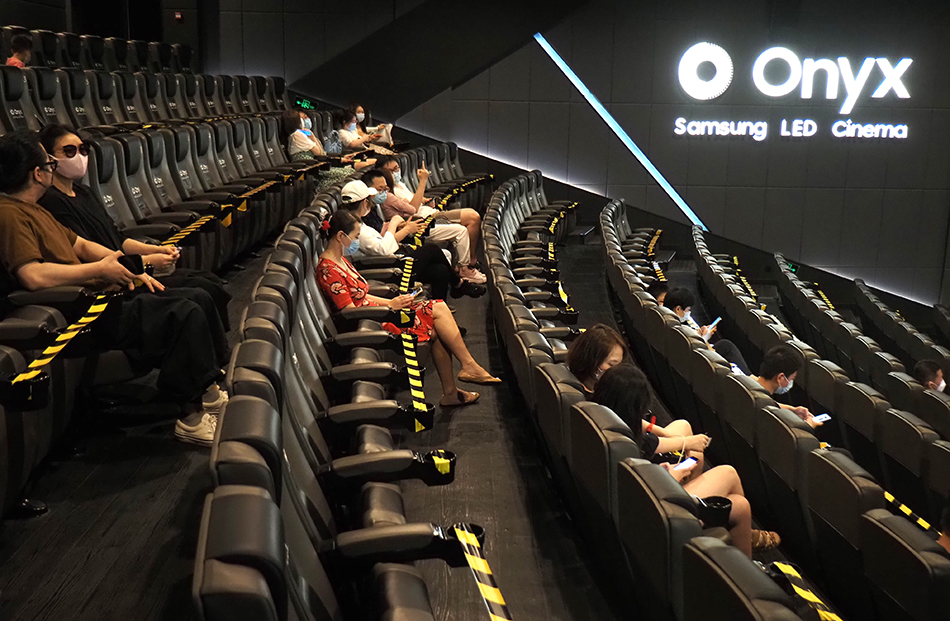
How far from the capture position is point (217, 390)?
52.6 inches

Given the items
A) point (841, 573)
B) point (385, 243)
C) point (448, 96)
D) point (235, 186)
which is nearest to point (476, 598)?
point (841, 573)

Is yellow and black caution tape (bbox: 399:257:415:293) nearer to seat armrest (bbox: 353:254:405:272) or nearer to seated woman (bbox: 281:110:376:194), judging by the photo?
seat armrest (bbox: 353:254:405:272)

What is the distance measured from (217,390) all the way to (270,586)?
0.90m

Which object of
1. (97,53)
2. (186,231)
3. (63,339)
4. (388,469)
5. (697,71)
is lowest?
(388,469)

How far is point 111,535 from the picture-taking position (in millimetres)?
1036

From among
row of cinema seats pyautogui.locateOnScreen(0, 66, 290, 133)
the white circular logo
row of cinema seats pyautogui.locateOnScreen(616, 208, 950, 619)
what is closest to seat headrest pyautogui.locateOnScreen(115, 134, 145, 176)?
row of cinema seats pyautogui.locateOnScreen(0, 66, 290, 133)

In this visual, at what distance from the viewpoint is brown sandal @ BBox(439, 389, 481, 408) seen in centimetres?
169

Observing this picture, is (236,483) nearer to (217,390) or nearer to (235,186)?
(217,390)

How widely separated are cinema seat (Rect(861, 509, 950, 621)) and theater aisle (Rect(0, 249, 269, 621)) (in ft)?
2.26

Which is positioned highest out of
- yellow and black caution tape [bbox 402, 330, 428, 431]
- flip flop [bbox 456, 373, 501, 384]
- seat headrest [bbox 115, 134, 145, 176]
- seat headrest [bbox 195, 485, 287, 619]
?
seat headrest [bbox 115, 134, 145, 176]

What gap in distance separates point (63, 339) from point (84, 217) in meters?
0.44

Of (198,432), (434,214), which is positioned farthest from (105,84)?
(198,432)

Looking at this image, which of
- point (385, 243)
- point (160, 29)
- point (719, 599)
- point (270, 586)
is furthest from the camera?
point (160, 29)

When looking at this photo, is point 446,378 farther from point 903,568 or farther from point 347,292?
point 903,568
